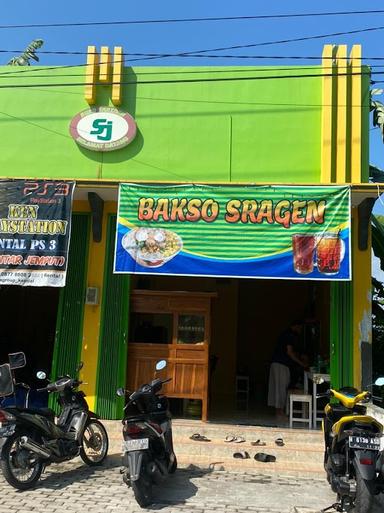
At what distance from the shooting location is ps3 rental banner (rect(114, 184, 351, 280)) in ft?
26.7

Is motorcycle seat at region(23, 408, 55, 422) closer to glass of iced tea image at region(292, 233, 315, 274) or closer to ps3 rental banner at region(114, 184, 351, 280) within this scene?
ps3 rental banner at region(114, 184, 351, 280)

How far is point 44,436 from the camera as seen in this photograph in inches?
236

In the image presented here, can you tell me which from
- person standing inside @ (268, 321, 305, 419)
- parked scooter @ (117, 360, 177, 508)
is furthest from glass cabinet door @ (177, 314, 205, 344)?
parked scooter @ (117, 360, 177, 508)

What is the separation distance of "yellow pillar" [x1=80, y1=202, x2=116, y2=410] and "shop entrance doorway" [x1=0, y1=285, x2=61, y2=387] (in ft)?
15.7

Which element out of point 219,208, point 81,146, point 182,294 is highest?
point 81,146

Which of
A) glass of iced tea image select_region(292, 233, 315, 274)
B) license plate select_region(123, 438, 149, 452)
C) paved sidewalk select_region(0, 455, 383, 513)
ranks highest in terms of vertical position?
glass of iced tea image select_region(292, 233, 315, 274)

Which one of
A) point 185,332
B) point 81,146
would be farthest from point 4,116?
point 185,332

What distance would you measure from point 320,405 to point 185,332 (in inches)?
112

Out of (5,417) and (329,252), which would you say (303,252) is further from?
(5,417)

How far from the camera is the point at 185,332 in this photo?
9.41 m

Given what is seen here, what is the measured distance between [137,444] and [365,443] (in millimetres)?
2174

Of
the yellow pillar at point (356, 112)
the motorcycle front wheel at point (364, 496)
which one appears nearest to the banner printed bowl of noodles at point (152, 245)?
the yellow pillar at point (356, 112)

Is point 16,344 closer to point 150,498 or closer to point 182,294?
point 182,294

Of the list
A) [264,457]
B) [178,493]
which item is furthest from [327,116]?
[178,493]
